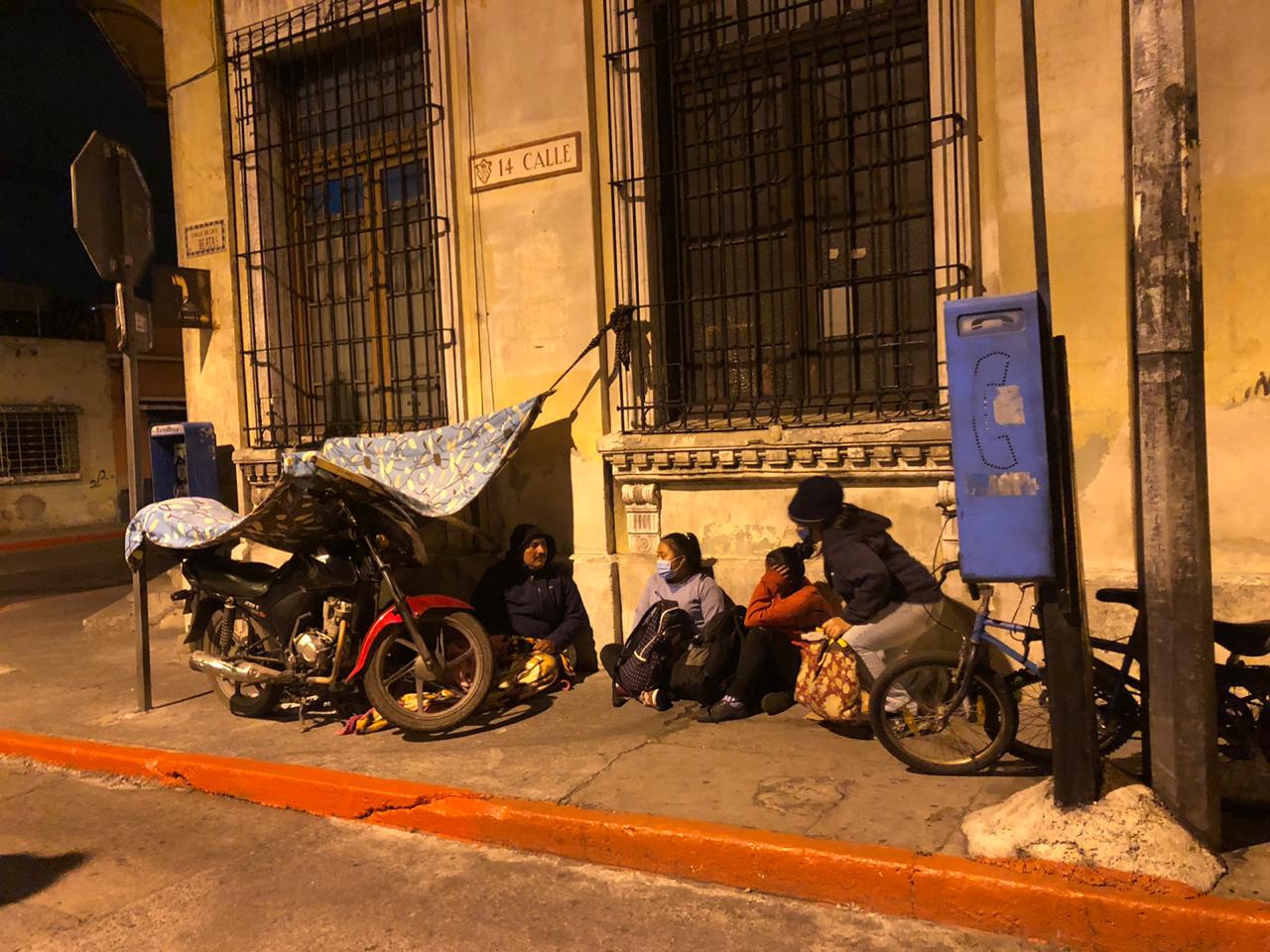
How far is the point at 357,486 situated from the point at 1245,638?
13.8 ft

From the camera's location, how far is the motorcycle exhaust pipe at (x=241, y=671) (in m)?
5.76

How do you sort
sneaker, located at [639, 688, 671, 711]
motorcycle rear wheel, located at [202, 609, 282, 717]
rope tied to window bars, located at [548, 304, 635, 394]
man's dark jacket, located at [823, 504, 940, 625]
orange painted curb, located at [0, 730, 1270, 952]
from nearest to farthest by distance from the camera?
orange painted curb, located at [0, 730, 1270, 952] < man's dark jacket, located at [823, 504, 940, 625] < sneaker, located at [639, 688, 671, 711] < motorcycle rear wheel, located at [202, 609, 282, 717] < rope tied to window bars, located at [548, 304, 635, 394]

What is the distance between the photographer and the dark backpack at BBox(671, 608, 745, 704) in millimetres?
5586

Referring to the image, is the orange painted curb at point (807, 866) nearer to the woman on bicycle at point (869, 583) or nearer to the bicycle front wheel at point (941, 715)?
the bicycle front wheel at point (941, 715)

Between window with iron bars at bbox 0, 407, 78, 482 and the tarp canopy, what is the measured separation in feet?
50.2

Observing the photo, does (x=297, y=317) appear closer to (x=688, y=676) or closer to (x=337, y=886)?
(x=688, y=676)

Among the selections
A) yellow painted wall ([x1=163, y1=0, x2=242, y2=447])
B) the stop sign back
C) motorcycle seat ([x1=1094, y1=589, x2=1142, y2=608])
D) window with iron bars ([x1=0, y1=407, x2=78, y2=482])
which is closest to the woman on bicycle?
motorcycle seat ([x1=1094, y1=589, x2=1142, y2=608])

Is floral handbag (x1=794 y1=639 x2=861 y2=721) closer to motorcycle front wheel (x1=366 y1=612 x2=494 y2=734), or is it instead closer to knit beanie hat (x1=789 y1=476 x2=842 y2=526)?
knit beanie hat (x1=789 y1=476 x2=842 y2=526)

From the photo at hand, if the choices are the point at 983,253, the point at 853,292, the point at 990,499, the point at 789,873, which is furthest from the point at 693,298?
the point at 789,873

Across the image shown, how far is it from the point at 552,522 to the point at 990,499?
3955 millimetres

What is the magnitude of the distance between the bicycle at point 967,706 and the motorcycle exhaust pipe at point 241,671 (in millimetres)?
3388

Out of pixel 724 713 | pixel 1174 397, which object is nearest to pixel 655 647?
pixel 724 713

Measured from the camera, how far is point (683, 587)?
5.95m

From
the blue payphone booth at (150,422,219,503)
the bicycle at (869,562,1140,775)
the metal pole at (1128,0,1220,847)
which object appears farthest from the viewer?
the blue payphone booth at (150,422,219,503)
